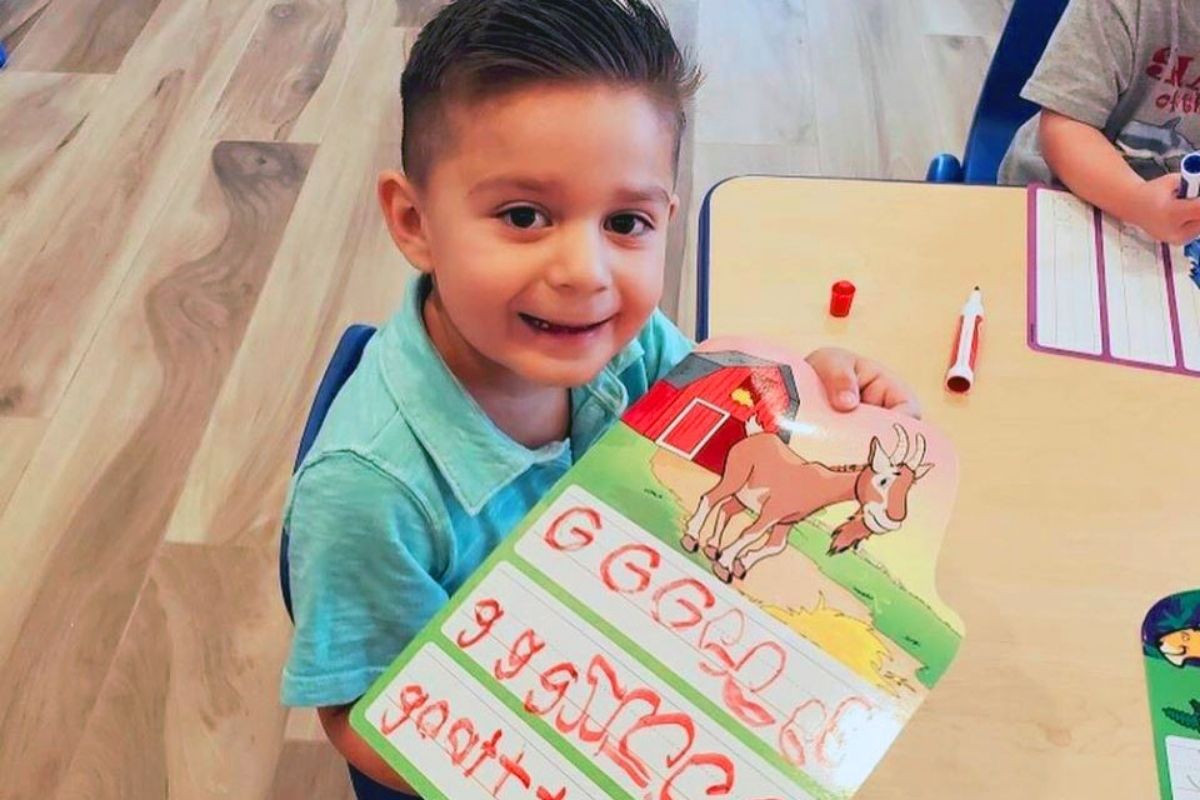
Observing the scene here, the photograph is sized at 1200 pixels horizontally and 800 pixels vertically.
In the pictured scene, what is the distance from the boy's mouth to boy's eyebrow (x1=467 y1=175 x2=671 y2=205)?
2.5 inches

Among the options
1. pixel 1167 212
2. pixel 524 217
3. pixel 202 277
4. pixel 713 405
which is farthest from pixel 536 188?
pixel 202 277

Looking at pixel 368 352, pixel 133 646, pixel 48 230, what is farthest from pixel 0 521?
pixel 368 352

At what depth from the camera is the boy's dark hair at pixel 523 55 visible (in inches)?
21.1

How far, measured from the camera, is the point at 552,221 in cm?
53

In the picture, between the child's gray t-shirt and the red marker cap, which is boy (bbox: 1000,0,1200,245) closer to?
the child's gray t-shirt

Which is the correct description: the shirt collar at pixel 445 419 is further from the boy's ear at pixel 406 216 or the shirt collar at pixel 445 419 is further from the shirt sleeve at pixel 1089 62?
the shirt sleeve at pixel 1089 62

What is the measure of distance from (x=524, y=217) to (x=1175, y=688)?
0.41 meters

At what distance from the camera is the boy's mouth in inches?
22.0

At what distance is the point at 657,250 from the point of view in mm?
577

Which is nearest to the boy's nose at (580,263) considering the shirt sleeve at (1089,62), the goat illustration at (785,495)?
the goat illustration at (785,495)

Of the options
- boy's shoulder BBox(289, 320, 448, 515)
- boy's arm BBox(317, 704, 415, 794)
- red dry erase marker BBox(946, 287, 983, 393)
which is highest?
red dry erase marker BBox(946, 287, 983, 393)

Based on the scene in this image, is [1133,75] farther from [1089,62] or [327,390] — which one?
[327,390]

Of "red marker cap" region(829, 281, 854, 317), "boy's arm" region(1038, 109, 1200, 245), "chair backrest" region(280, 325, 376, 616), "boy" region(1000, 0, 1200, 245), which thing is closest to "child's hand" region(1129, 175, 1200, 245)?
"boy's arm" region(1038, 109, 1200, 245)

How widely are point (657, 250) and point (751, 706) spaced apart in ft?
0.80
